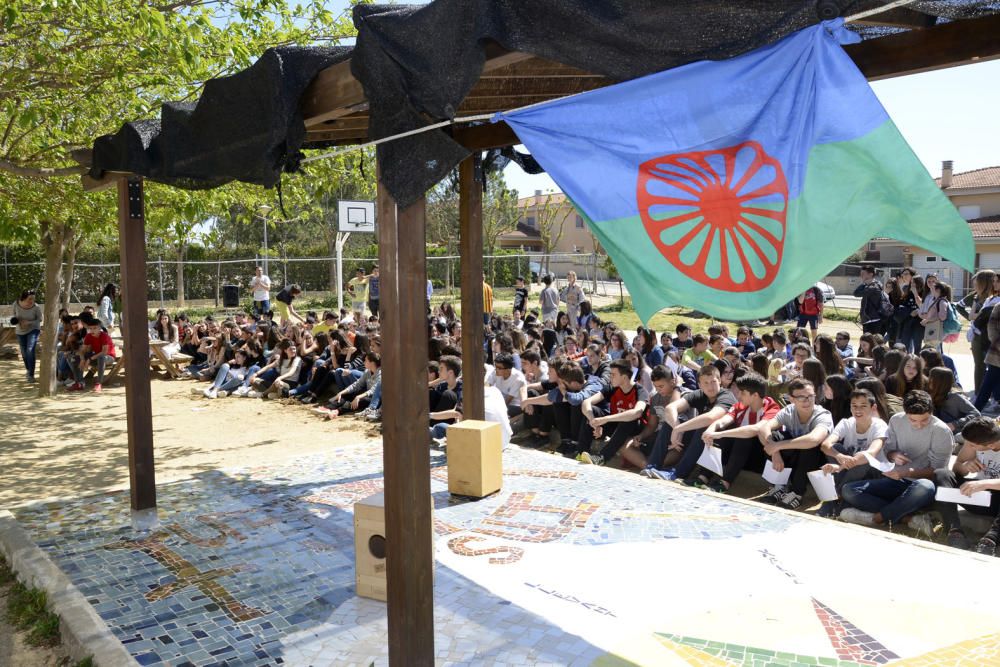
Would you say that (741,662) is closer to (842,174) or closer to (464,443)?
(842,174)

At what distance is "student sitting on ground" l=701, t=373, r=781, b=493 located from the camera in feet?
23.5

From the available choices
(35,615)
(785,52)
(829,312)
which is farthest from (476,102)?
(829,312)

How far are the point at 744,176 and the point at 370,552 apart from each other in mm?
3287

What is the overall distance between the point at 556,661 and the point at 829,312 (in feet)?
76.5

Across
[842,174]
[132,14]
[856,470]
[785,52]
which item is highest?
[132,14]

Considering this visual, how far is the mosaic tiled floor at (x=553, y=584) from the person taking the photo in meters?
4.26

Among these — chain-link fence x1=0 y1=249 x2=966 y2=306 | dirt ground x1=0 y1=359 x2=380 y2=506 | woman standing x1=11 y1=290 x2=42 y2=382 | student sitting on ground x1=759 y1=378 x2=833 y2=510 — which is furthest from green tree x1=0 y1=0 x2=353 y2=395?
chain-link fence x1=0 y1=249 x2=966 y2=306

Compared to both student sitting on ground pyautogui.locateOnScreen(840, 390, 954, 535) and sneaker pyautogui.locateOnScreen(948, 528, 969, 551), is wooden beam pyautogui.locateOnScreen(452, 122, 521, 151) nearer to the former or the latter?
student sitting on ground pyautogui.locateOnScreen(840, 390, 954, 535)

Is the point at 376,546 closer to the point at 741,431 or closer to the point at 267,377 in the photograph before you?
the point at 741,431

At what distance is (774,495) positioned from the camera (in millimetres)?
6820

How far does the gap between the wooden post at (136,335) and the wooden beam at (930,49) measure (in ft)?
17.0

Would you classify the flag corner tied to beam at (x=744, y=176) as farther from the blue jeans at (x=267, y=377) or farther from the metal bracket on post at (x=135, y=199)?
the blue jeans at (x=267, y=377)

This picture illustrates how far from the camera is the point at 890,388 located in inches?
309

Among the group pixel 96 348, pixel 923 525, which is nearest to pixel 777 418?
pixel 923 525
